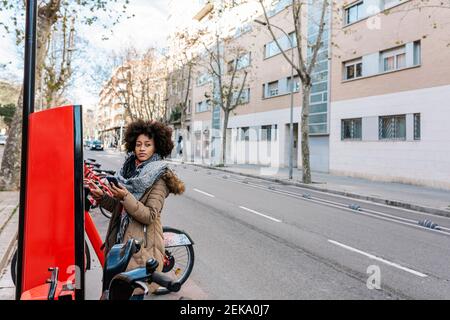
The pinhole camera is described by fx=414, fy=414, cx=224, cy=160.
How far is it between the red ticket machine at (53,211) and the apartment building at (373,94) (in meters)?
12.7

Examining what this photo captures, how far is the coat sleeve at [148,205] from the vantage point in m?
2.73

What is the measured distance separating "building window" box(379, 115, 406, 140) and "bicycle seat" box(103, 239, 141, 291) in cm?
1788

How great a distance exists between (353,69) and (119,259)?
21383mm

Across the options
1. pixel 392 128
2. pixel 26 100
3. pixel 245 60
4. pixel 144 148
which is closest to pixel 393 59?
pixel 392 128

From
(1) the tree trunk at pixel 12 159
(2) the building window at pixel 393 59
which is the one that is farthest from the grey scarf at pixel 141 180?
(2) the building window at pixel 393 59

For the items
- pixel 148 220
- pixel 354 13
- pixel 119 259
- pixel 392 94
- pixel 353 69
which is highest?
pixel 354 13

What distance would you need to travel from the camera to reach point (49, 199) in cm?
257

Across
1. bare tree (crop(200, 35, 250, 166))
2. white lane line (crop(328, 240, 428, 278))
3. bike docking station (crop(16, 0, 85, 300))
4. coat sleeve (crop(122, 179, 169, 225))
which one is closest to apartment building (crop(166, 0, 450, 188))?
bare tree (crop(200, 35, 250, 166))

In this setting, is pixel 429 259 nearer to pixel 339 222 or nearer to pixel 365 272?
pixel 365 272

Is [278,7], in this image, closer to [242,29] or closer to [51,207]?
[242,29]

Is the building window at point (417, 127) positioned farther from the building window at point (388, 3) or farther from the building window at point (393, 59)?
the building window at point (388, 3)

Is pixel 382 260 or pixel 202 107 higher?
pixel 202 107

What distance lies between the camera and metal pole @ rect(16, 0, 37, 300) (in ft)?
8.66
